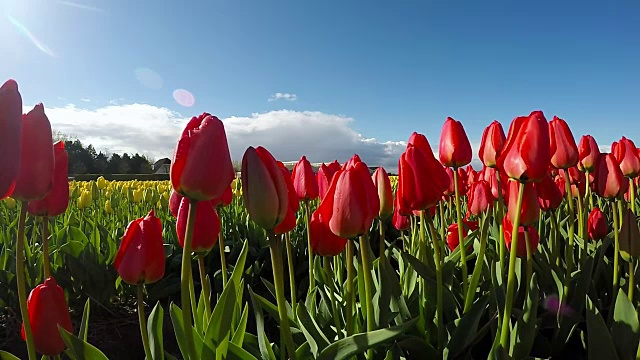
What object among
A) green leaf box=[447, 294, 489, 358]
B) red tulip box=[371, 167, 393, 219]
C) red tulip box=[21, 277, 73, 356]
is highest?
red tulip box=[371, 167, 393, 219]

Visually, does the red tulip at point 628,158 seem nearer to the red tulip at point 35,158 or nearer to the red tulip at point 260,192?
the red tulip at point 260,192

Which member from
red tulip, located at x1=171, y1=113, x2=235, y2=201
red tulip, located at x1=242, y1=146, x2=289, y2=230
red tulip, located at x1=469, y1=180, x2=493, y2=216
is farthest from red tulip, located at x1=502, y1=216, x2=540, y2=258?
red tulip, located at x1=171, y1=113, x2=235, y2=201

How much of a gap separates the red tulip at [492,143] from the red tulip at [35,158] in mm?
1316

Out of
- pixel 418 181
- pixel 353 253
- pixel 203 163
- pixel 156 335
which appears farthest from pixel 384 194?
pixel 156 335

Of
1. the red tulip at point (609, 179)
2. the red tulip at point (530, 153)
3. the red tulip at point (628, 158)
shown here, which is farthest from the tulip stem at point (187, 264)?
the red tulip at point (628, 158)

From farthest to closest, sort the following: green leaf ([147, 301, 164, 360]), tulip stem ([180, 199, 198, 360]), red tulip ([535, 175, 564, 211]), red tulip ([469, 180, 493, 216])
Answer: red tulip ([469, 180, 493, 216]), red tulip ([535, 175, 564, 211]), green leaf ([147, 301, 164, 360]), tulip stem ([180, 199, 198, 360])

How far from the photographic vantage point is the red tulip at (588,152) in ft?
6.74

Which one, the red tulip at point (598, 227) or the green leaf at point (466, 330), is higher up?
the red tulip at point (598, 227)

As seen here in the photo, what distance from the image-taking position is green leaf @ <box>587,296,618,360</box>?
4.27 ft

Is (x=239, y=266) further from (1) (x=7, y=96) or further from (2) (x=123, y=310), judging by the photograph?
(2) (x=123, y=310)

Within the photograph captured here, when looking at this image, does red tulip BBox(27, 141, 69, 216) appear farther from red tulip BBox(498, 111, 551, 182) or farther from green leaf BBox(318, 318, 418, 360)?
red tulip BBox(498, 111, 551, 182)

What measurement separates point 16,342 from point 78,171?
3951 cm

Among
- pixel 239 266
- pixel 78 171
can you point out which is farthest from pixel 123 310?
pixel 78 171

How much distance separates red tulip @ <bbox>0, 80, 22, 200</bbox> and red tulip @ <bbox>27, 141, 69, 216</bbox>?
39cm
